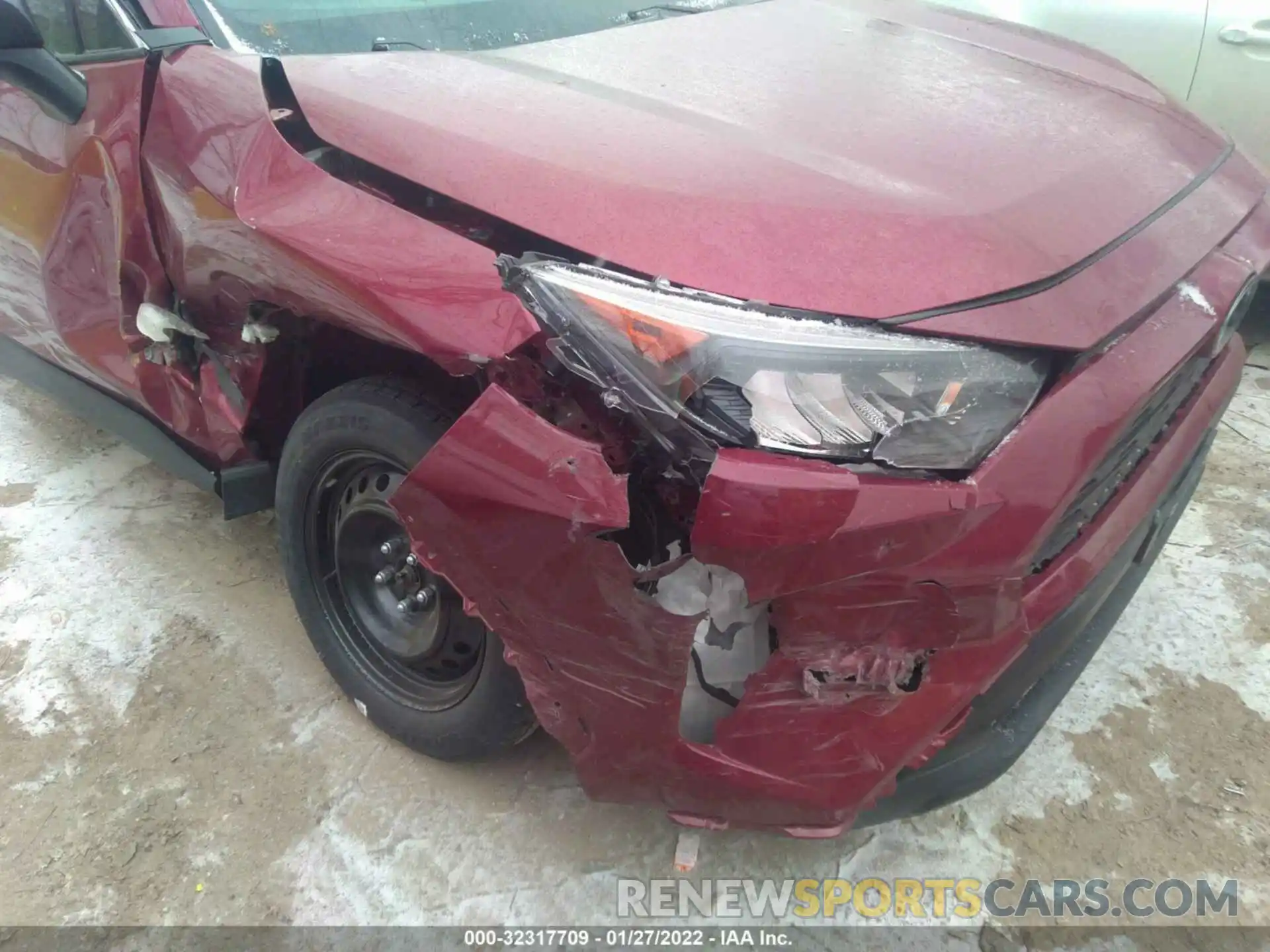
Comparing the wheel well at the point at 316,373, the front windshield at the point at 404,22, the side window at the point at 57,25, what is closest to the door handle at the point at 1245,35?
the front windshield at the point at 404,22

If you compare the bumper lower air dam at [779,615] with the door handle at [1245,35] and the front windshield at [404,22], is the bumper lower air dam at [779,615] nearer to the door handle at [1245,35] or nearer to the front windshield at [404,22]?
the front windshield at [404,22]

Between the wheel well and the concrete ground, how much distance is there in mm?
651

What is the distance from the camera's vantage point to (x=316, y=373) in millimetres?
2039

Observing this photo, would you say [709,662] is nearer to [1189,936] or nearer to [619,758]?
[619,758]

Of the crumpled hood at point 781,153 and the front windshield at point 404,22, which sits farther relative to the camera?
the front windshield at point 404,22

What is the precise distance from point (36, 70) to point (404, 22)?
78 cm

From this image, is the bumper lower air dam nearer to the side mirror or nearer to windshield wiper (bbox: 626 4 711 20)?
the side mirror

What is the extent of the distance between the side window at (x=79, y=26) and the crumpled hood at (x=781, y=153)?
18.5 inches

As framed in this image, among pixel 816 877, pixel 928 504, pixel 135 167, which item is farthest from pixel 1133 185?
pixel 135 167

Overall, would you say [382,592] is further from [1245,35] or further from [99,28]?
[1245,35]

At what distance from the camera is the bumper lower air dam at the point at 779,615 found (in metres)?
1.24

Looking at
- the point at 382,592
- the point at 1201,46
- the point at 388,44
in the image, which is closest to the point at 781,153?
the point at 388,44

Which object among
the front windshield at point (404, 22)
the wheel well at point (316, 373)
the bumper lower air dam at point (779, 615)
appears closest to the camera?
the bumper lower air dam at point (779, 615)

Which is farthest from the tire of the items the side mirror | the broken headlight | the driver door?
the side mirror
